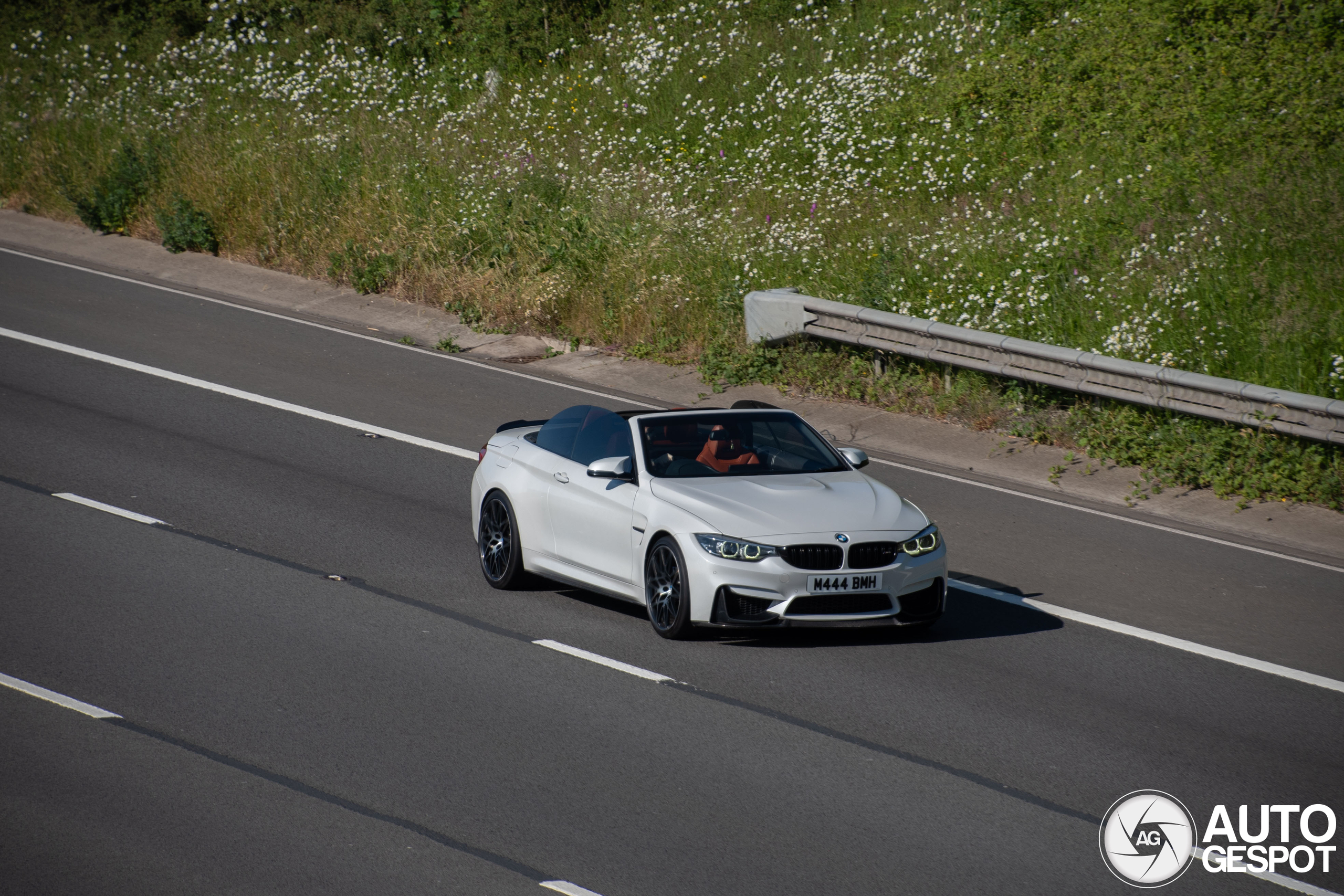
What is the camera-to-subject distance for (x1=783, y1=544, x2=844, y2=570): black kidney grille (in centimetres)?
896

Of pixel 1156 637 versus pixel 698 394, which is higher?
pixel 698 394

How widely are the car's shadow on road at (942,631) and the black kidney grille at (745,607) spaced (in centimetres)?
48

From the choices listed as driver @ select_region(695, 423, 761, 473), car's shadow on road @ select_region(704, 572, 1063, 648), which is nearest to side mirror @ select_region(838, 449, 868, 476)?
driver @ select_region(695, 423, 761, 473)

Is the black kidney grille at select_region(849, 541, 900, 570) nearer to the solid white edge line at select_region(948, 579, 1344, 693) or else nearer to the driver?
the driver

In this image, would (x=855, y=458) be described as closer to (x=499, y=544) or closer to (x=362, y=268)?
(x=499, y=544)

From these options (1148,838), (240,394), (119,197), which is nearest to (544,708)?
(1148,838)

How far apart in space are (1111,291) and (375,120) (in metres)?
14.3

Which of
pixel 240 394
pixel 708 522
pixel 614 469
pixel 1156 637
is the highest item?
pixel 614 469

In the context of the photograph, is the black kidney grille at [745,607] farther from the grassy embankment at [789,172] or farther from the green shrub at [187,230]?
the green shrub at [187,230]

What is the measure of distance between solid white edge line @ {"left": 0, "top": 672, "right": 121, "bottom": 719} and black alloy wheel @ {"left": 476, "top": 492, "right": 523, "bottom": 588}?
10.9 feet

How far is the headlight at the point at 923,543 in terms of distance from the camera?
362 inches

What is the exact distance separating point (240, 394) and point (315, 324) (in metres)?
3.69

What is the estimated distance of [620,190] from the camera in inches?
856

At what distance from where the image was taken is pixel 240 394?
1606cm
